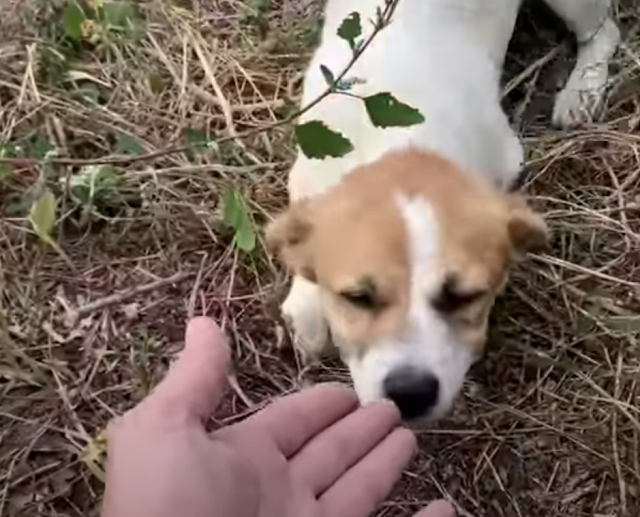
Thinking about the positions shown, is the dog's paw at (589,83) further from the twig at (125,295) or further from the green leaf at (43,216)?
the green leaf at (43,216)

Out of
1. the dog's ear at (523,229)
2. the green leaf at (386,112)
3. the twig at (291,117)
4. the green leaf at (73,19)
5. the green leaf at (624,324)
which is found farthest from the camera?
the green leaf at (73,19)

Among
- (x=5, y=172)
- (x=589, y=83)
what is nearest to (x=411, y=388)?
(x=5, y=172)

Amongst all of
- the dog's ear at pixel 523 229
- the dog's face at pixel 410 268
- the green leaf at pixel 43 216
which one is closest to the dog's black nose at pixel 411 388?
the dog's face at pixel 410 268

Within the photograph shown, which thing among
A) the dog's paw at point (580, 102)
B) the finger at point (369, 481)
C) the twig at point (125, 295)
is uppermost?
the finger at point (369, 481)

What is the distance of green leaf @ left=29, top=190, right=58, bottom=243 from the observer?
264 centimetres

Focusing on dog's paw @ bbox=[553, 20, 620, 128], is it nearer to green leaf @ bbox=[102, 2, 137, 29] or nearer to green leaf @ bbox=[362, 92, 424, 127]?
green leaf @ bbox=[102, 2, 137, 29]

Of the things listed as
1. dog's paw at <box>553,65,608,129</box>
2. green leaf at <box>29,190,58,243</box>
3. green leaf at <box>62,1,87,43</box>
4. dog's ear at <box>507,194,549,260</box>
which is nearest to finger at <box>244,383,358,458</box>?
dog's ear at <box>507,194,549,260</box>

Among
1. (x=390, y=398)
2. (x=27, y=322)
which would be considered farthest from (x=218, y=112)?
(x=390, y=398)

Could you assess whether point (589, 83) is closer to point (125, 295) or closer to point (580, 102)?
point (580, 102)

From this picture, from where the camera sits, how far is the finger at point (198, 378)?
174 cm

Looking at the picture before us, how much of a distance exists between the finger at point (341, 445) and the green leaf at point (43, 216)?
3.10ft

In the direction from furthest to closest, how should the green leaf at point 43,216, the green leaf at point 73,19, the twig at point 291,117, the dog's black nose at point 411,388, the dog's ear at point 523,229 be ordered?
the green leaf at point 73,19 → the green leaf at point 43,216 → the dog's ear at point 523,229 → the dog's black nose at point 411,388 → the twig at point 291,117

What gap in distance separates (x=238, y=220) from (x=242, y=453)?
24.3 inches

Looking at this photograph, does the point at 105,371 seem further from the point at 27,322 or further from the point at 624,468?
the point at 624,468
